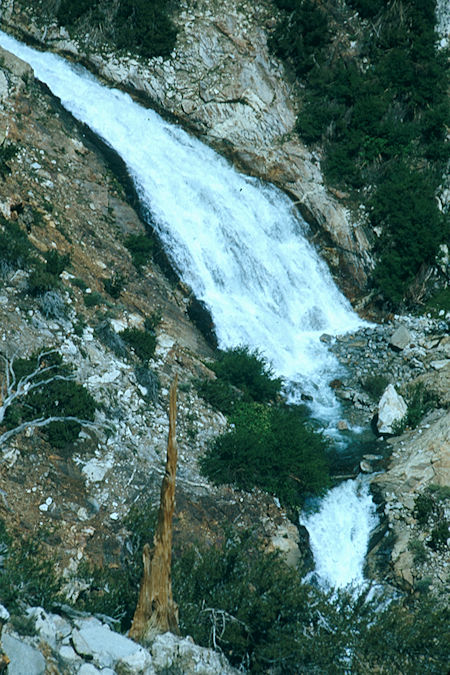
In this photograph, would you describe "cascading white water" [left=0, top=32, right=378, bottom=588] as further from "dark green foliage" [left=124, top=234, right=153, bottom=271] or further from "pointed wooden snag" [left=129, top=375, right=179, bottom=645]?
"pointed wooden snag" [left=129, top=375, right=179, bottom=645]

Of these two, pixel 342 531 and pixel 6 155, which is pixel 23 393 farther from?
pixel 6 155

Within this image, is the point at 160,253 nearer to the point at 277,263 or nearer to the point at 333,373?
the point at 277,263

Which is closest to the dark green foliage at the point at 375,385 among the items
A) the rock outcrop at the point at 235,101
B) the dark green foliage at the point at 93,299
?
the rock outcrop at the point at 235,101

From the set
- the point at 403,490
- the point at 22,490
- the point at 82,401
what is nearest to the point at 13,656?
the point at 22,490

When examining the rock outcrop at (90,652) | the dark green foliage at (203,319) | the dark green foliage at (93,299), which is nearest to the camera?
the rock outcrop at (90,652)

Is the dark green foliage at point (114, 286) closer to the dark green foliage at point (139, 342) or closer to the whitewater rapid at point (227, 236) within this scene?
the dark green foliage at point (139, 342)

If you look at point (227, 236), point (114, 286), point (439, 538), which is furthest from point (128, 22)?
point (439, 538)

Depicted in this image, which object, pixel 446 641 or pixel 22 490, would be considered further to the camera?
pixel 22 490
